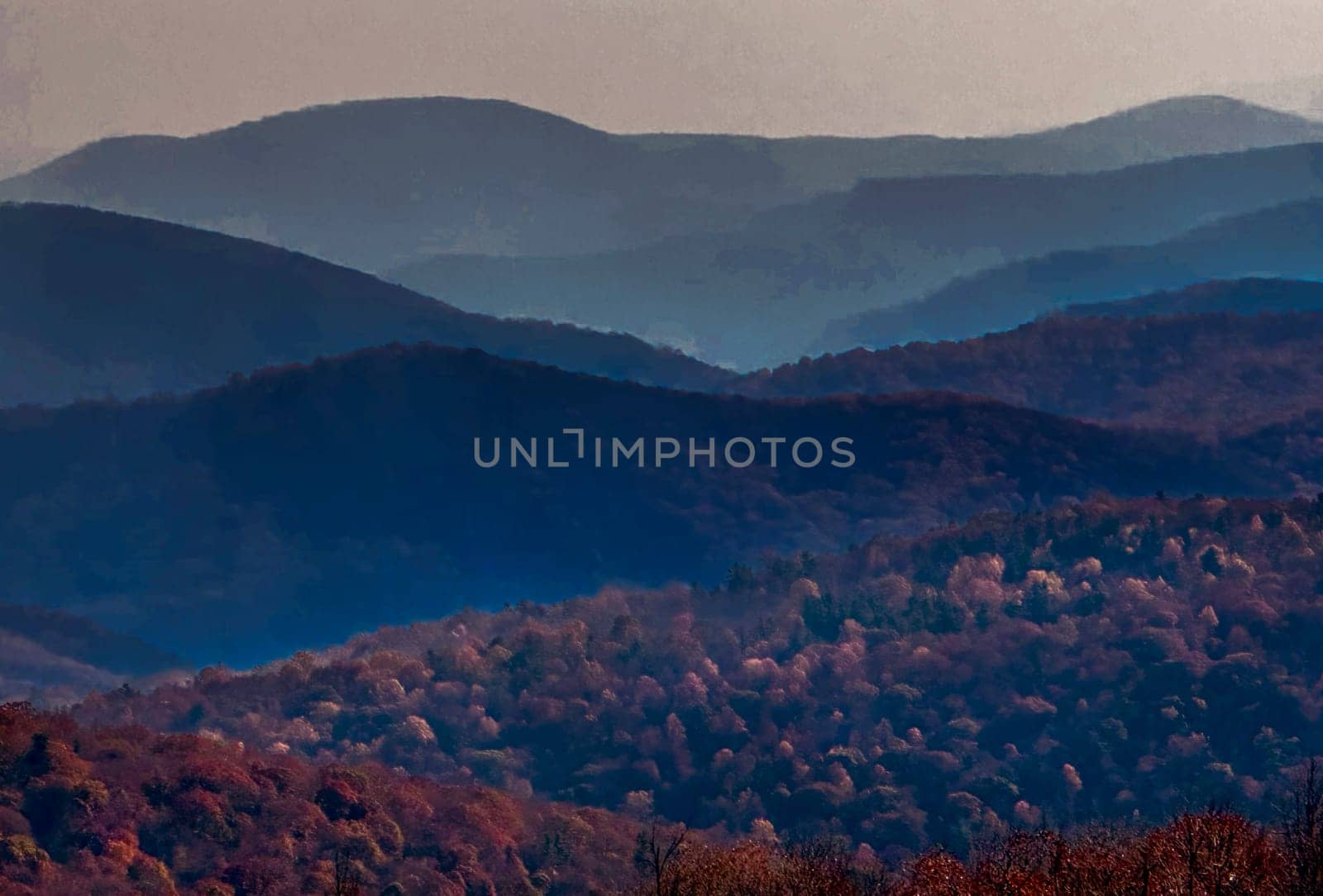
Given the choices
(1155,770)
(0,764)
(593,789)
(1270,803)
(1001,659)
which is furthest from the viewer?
(1001,659)

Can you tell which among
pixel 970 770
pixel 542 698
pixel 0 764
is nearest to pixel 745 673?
pixel 542 698

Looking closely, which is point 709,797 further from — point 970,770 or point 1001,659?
point 1001,659

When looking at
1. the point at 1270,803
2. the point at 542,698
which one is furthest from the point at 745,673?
the point at 1270,803

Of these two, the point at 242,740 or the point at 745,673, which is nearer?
the point at 242,740

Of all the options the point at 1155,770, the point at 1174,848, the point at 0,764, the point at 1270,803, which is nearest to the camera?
the point at 1174,848

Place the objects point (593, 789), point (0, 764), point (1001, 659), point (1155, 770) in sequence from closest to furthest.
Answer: point (0, 764) < point (1155, 770) < point (593, 789) < point (1001, 659)

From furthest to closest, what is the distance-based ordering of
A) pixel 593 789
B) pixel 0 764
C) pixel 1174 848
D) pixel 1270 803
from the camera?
1. pixel 593 789
2. pixel 1270 803
3. pixel 0 764
4. pixel 1174 848

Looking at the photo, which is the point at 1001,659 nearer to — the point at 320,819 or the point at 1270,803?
the point at 1270,803

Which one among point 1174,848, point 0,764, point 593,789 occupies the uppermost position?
point 1174,848

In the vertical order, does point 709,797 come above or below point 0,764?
below
